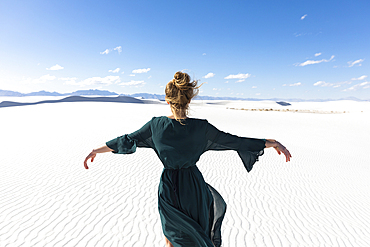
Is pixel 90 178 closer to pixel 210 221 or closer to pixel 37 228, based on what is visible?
pixel 37 228

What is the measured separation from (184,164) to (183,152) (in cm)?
12

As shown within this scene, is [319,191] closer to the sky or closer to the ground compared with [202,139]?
closer to the ground

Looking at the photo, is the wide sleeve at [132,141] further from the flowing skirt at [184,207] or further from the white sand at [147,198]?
the white sand at [147,198]

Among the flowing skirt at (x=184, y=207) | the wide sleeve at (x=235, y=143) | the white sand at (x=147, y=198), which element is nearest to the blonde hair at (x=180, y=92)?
the wide sleeve at (x=235, y=143)

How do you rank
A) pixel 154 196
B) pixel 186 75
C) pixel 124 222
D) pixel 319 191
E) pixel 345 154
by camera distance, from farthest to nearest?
pixel 345 154 → pixel 319 191 → pixel 154 196 → pixel 124 222 → pixel 186 75

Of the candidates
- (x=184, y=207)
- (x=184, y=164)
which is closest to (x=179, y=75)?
(x=184, y=164)

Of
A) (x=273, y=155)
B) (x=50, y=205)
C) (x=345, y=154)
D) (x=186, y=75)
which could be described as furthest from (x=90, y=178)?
(x=345, y=154)

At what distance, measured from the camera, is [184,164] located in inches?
62.0

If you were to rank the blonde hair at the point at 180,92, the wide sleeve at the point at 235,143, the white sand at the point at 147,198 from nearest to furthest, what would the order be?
the blonde hair at the point at 180,92 → the wide sleeve at the point at 235,143 → the white sand at the point at 147,198

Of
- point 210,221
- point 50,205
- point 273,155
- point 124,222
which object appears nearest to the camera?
point 210,221

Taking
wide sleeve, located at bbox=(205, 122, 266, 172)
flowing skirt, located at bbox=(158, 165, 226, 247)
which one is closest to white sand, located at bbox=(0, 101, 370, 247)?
flowing skirt, located at bbox=(158, 165, 226, 247)

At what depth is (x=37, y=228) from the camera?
343 cm

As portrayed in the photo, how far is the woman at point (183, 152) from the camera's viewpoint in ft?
4.94

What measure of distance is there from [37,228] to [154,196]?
218cm
